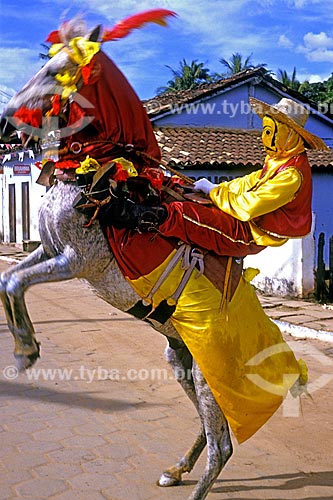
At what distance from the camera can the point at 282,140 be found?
2.87 m

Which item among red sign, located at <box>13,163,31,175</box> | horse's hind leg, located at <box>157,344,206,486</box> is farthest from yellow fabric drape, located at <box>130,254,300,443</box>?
red sign, located at <box>13,163,31,175</box>

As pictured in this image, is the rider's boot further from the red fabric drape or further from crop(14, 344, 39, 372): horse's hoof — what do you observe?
crop(14, 344, 39, 372): horse's hoof

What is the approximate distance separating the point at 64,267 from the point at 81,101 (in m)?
0.73

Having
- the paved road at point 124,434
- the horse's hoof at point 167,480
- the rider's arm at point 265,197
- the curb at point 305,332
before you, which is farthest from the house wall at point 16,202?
the rider's arm at point 265,197

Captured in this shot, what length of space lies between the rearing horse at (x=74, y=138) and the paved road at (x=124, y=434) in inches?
39.4

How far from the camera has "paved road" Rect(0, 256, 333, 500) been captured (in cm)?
334

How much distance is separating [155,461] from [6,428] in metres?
1.16

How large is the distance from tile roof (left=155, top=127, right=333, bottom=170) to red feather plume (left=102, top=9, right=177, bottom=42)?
1014 centimetres

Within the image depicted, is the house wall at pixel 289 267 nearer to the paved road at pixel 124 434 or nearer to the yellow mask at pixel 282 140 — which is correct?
the paved road at pixel 124 434

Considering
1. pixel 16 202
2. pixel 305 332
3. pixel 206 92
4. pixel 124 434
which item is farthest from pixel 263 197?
pixel 16 202

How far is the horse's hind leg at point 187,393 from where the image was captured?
3326mm

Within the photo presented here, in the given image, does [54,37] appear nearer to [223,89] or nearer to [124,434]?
[124,434]

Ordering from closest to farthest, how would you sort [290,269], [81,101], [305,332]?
[81,101] < [305,332] < [290,269]

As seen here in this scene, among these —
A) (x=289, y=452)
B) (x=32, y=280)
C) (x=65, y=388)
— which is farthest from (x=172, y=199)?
(x=65, y=388)
